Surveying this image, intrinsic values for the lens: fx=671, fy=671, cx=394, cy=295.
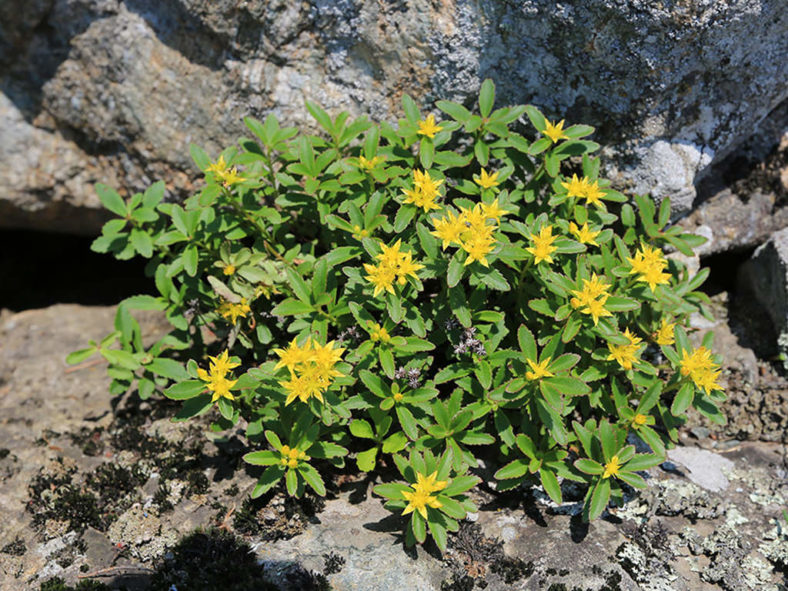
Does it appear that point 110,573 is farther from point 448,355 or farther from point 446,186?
point 446,186

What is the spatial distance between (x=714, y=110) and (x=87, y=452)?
14.0 ft

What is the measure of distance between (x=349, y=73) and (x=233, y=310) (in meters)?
1.69

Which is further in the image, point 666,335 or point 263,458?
point 666,335

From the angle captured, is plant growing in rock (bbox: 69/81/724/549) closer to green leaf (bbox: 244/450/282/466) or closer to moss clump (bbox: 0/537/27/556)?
green leaf (bbox: 244/450/282/466)

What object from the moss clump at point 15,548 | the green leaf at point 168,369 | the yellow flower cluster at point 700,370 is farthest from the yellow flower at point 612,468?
the moss clump at point 15,548

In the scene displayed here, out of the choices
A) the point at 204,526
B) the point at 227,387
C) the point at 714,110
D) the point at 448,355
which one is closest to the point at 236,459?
the point at 204,526

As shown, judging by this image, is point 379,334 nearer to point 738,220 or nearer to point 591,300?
point 591,300

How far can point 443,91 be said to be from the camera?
13.5 feet

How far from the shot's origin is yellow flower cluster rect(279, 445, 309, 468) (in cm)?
317

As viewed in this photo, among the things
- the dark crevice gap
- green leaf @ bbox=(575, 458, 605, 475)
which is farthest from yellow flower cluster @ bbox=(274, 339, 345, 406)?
the dark crevice gap

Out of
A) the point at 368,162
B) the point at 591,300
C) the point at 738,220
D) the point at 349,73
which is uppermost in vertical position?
the point at 738,220

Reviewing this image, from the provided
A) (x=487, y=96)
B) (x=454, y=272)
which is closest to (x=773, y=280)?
(x=487, y=96)

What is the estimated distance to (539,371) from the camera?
3146mm

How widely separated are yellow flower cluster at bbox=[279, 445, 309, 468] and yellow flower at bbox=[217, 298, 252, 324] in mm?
868
